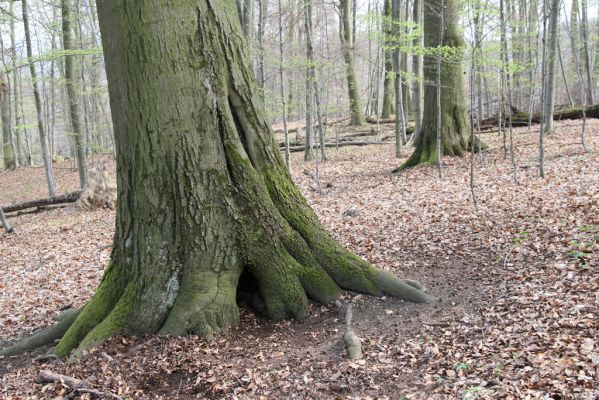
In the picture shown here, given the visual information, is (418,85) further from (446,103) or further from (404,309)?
(404,309)

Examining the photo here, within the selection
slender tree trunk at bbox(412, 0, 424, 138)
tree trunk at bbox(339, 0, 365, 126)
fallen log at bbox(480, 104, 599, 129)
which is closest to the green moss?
slender tree trunk at bbox(412, 0, 424, 138)

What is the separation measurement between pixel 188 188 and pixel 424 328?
102 inches

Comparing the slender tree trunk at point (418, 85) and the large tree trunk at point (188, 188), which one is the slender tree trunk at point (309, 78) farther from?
the large tree trunk at point (188, 188)

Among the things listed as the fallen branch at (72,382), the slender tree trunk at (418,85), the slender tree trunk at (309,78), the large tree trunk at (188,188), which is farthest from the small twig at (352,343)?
the slender tree trunk at (418,85)

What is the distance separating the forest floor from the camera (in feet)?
10.8

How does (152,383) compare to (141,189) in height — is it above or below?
below

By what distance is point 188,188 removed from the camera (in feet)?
14.0

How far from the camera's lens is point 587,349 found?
3.14 meters

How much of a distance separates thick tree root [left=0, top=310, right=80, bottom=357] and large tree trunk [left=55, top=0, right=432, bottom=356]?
15.4 inches

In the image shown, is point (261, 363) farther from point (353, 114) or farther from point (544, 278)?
point (353, 114)

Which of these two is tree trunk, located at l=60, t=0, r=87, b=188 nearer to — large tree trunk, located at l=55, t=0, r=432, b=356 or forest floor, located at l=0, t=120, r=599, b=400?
forest floor, located at l=0, t=120, r=599, b=400

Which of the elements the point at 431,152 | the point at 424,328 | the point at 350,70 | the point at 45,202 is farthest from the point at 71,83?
the point at 424,328

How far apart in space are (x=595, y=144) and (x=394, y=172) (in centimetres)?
523

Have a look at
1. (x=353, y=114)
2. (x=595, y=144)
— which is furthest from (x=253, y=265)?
(x=353, y=114)
